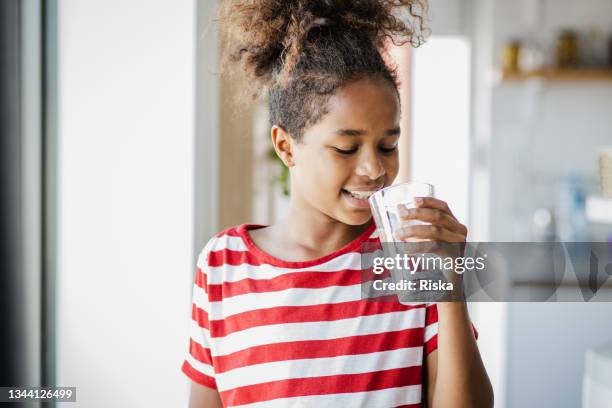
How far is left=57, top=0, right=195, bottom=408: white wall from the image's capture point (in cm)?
94

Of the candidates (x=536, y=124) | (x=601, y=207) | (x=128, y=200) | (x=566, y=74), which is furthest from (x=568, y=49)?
(x=128, y=200)

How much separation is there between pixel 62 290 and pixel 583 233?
6.62ft

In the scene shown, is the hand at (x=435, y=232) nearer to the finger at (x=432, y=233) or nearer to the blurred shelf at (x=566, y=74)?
the finger at (x=432, y=233)

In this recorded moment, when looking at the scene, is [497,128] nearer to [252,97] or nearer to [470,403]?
[252,97]

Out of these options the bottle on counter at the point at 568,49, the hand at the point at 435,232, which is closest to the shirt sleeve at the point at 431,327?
the hand at the point at 435,232

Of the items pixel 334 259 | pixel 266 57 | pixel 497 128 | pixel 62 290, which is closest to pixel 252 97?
pixel 266 57

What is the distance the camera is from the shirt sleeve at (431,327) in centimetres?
65

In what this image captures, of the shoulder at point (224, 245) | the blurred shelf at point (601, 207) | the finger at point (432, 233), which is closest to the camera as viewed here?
the finger at point (432, 233)

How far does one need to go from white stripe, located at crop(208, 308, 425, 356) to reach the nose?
0.16m

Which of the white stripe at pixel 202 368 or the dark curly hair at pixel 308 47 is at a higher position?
the dark curly hair at pixel 308 47

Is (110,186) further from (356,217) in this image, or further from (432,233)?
(432,233)

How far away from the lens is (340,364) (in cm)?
67

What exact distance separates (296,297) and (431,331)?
15 cm

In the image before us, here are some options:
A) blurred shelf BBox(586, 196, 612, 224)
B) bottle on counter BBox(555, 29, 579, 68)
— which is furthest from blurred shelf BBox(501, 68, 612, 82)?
blurred shelf BBox(586, 196, 612, 224)
